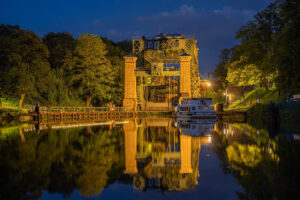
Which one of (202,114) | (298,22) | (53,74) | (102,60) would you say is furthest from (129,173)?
(102,60)

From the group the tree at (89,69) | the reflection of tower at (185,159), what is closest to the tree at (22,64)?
the tree at (89,69)

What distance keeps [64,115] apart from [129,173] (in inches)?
1324

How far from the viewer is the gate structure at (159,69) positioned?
51.3m

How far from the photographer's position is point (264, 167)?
816 cm

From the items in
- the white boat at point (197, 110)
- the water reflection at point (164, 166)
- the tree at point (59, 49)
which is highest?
the tree at point (59, 49)

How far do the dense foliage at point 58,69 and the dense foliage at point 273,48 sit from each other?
22.3 meters

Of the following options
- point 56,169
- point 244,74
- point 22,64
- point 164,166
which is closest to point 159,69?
point 244,74

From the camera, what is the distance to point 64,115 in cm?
3969

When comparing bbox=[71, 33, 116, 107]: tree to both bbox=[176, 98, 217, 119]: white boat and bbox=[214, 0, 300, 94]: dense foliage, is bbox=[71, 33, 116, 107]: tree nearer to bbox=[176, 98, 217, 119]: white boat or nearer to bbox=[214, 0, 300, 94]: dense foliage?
bbox=[176, 98, 217, 119]: white boat

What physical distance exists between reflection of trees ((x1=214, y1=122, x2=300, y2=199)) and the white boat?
23.9 metres

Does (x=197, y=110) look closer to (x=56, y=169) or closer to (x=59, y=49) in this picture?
(x=59, y=49)

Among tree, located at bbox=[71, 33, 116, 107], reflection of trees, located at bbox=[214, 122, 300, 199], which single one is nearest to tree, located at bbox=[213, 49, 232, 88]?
tree, located at bbox=[71, 33, 116, 107]

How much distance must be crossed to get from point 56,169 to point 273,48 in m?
25.0

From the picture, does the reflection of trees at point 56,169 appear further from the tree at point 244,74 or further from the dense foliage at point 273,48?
the tree at point 244,74
